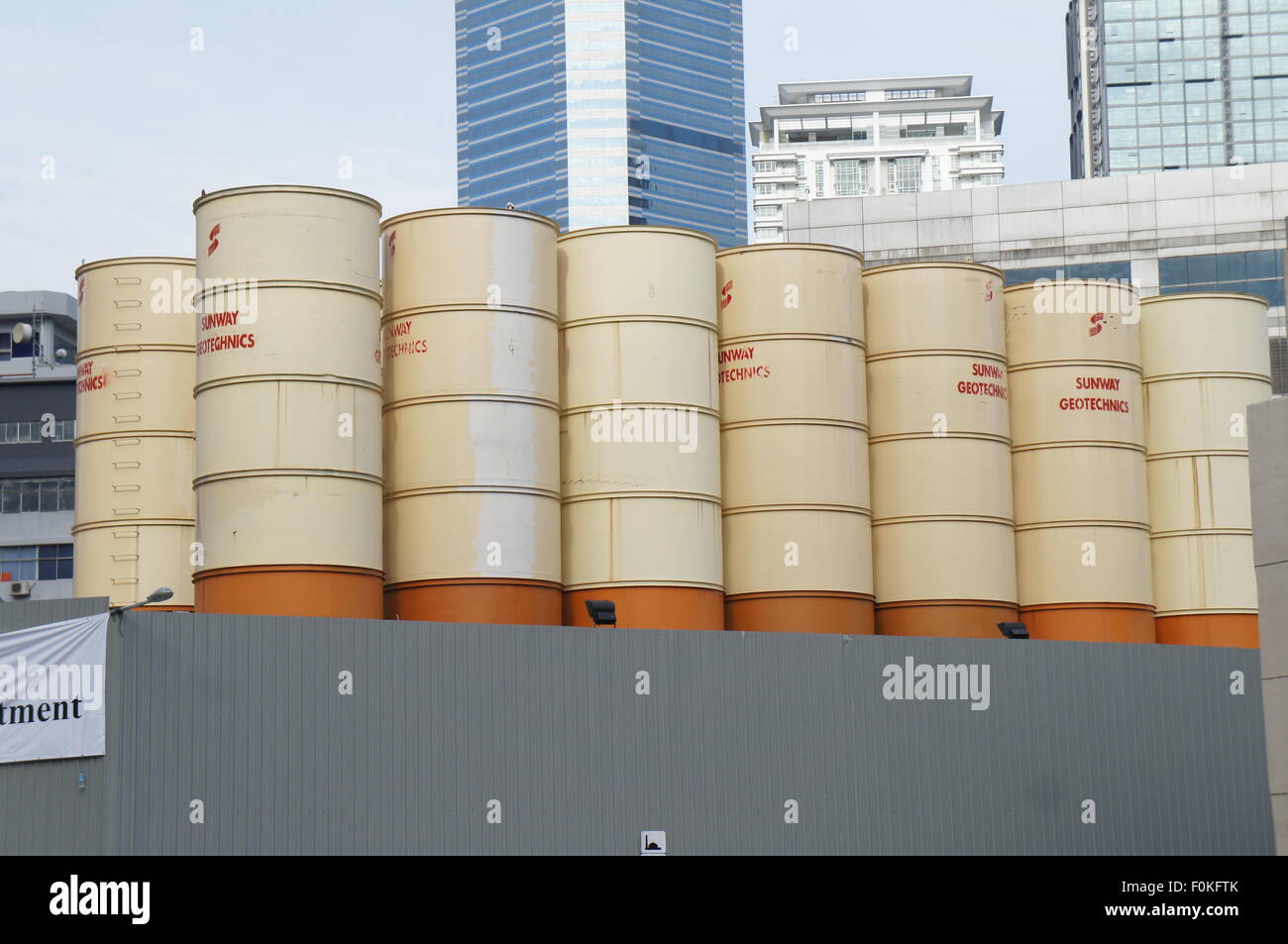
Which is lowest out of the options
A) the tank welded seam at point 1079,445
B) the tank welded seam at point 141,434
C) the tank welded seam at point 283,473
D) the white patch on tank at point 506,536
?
the white patch on tank at point 506,536

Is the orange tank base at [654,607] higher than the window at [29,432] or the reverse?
the reverse

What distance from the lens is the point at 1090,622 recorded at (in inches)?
1184

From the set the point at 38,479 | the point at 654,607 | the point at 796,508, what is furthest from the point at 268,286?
the point at 38,479

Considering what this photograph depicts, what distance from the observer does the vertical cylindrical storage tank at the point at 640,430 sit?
26859mm

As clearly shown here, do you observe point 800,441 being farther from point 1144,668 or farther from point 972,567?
point 1144,668

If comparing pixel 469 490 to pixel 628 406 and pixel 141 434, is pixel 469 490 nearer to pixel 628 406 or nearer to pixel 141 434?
pixel 628 406

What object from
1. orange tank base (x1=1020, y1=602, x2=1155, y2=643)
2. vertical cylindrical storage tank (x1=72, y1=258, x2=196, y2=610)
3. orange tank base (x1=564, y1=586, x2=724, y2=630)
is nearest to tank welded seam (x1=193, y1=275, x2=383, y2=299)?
vertical cylindrical storage tank (x1=72, y1=258, x2=196, y2=610)

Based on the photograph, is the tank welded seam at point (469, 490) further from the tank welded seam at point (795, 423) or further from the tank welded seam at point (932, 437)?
the tank welded seam at point (932, 437)

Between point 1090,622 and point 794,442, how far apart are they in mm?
6212

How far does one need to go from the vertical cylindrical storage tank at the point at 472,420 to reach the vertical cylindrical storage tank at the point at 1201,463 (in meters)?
11.7

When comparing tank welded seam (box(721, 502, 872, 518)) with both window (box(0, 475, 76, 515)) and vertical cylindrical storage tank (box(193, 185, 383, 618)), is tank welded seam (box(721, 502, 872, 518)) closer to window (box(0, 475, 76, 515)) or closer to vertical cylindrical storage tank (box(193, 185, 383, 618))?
vertical cylindrical storage tank (box(193, 185, 383, 618))

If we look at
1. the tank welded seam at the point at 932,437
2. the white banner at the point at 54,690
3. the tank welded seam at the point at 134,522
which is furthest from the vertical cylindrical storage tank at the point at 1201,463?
the white banner at the point at 54,690

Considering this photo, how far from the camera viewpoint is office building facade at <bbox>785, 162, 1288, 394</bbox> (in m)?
57.3

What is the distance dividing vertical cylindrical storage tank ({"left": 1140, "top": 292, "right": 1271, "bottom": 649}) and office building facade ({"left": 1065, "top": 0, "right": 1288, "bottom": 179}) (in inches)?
6169
